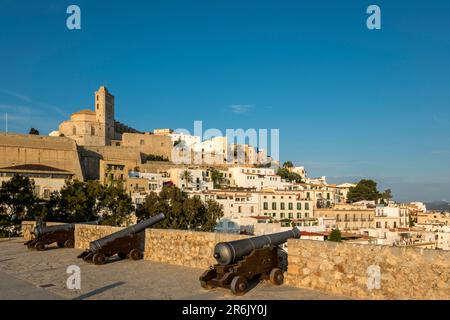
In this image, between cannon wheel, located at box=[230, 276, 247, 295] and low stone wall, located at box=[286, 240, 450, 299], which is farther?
cannon wheel, located at box=[230, 276, 247, 295]

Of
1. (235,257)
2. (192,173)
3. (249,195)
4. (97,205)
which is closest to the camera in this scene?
(235,257)

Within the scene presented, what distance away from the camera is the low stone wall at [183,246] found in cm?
938

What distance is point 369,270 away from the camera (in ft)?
21.9

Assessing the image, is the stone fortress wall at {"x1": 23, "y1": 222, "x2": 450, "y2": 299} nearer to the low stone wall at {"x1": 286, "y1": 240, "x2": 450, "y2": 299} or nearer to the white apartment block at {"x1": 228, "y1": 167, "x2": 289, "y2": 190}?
the low stone wall at {"x1": 286, "y1": 240, "x2": 450, "y2": 299}

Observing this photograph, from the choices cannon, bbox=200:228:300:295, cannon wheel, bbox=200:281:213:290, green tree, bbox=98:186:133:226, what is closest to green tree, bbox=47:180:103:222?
green tree, bbox=98:186:133:226

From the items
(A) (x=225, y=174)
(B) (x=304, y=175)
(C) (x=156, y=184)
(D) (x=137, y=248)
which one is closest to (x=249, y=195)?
(C) (x=156, y=184)

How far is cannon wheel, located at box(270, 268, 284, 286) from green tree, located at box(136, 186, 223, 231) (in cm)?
2755

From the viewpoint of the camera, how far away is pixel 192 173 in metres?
81.1

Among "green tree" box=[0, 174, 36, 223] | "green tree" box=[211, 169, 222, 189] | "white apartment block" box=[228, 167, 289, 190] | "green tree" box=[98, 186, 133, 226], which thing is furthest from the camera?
"white apartment block" box=[228, 167, 289, 190]

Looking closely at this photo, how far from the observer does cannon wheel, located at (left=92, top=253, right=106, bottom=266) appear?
10.7m
